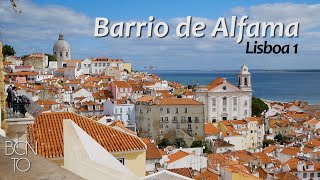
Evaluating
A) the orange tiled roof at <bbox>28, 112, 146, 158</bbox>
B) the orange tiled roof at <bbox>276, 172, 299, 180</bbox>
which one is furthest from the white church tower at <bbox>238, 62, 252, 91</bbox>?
the orange tiled roof at <bbox>28, 112, 146, 158</bbox>

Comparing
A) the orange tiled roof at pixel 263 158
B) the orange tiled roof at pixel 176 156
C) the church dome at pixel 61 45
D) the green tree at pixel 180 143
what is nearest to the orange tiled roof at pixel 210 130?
the green tree at pixel 180 143

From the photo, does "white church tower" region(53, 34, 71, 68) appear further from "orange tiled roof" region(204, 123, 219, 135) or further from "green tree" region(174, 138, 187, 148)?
"green tree" region(174, 138, 187, 148)

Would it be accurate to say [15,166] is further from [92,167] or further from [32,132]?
[32,132]

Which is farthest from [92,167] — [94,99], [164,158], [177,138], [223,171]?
[94,99]

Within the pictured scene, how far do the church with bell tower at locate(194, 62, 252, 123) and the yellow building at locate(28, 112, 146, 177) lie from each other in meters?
38.0

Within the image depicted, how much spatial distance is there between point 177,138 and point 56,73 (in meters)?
28.7

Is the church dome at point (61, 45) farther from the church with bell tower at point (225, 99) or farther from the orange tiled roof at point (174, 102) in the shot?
the orange tiled roof at point (174, 102)

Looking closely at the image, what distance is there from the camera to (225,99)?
46.1 m

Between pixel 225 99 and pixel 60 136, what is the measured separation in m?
40.2

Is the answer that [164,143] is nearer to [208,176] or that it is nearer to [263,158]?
[263,158]

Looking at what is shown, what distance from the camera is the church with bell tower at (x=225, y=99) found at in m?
45.3

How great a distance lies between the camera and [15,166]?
144 centimetres

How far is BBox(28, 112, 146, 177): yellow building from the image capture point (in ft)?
21.7

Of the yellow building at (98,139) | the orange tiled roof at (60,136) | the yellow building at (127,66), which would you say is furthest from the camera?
the yellow building at (127,66)
